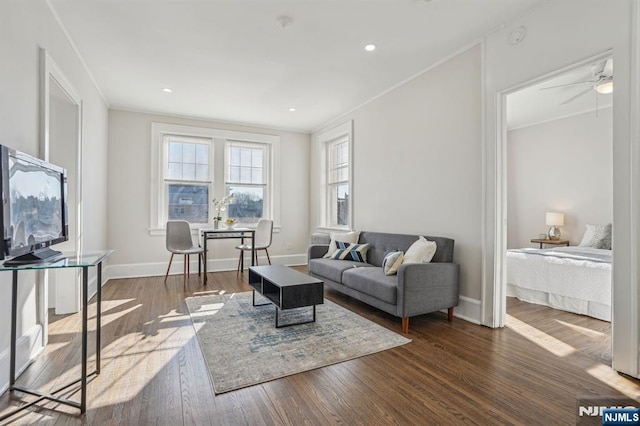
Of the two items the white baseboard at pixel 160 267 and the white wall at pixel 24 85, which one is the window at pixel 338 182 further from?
the white wall at pixel 24 85

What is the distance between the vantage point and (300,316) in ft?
10.8

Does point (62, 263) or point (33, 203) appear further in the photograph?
point (33, 203)

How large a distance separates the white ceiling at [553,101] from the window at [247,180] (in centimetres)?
434

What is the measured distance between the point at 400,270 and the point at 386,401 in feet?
4.15

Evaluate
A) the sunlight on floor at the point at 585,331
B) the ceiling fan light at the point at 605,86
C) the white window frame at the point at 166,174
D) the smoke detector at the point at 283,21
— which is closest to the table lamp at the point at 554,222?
the ceiling fan light at the point at 605,86

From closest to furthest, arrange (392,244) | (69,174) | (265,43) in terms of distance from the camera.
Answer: (265,43), (69,174), (392,244)

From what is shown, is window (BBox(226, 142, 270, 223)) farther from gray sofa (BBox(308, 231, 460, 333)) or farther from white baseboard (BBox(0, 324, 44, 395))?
white baseboard (BBox(0, 324, 44, 395))

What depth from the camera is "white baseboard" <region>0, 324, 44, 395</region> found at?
76.9 inches

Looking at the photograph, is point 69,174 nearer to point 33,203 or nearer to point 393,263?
point 33,203

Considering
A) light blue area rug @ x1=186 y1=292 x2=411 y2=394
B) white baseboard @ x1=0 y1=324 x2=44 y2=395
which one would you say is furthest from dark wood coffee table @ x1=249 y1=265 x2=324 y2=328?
white baseboard @ x1=0 y1=324 x2=44 y2=395

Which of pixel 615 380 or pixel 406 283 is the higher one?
pixel 406 283

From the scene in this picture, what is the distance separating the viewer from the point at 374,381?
82.3 inches

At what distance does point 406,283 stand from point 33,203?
2712 mm

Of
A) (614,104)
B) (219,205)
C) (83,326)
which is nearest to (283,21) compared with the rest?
(614,104)
